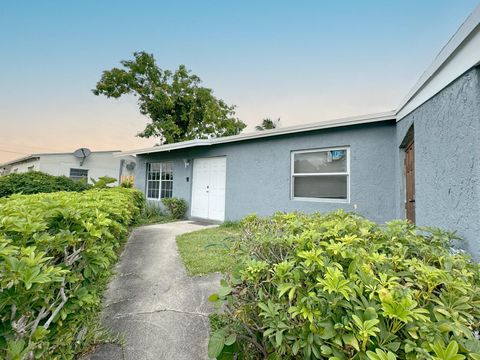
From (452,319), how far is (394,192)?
5.11m

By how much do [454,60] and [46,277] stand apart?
3.88 m

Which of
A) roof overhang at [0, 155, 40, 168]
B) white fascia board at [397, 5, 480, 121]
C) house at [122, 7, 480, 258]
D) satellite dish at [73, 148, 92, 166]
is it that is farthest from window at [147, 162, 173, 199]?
roof overhang at [0, 155, 40, 168]

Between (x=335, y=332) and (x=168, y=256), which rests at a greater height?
(x=335, y=332)

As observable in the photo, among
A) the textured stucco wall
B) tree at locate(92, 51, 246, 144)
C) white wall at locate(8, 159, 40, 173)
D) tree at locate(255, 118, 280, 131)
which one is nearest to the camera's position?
the textured stucco wall

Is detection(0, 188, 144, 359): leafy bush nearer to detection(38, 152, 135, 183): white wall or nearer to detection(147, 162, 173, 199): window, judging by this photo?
detection(147, 162, 173, 199): window

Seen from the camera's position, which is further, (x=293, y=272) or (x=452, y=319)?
(x=293, y=272)

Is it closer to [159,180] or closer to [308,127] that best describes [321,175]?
[308,127]

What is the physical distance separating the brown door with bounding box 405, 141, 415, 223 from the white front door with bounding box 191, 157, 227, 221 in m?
5.66

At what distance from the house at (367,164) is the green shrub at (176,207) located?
390 mm

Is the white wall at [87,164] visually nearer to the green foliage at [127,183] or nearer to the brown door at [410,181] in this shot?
the green foliage at [127,183]

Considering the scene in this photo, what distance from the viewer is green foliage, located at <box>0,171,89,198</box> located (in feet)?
27.0

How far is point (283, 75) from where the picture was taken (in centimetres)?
952

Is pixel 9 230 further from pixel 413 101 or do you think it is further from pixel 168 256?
pixel 413 101

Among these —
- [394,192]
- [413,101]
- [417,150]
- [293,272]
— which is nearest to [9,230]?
[293,272]
